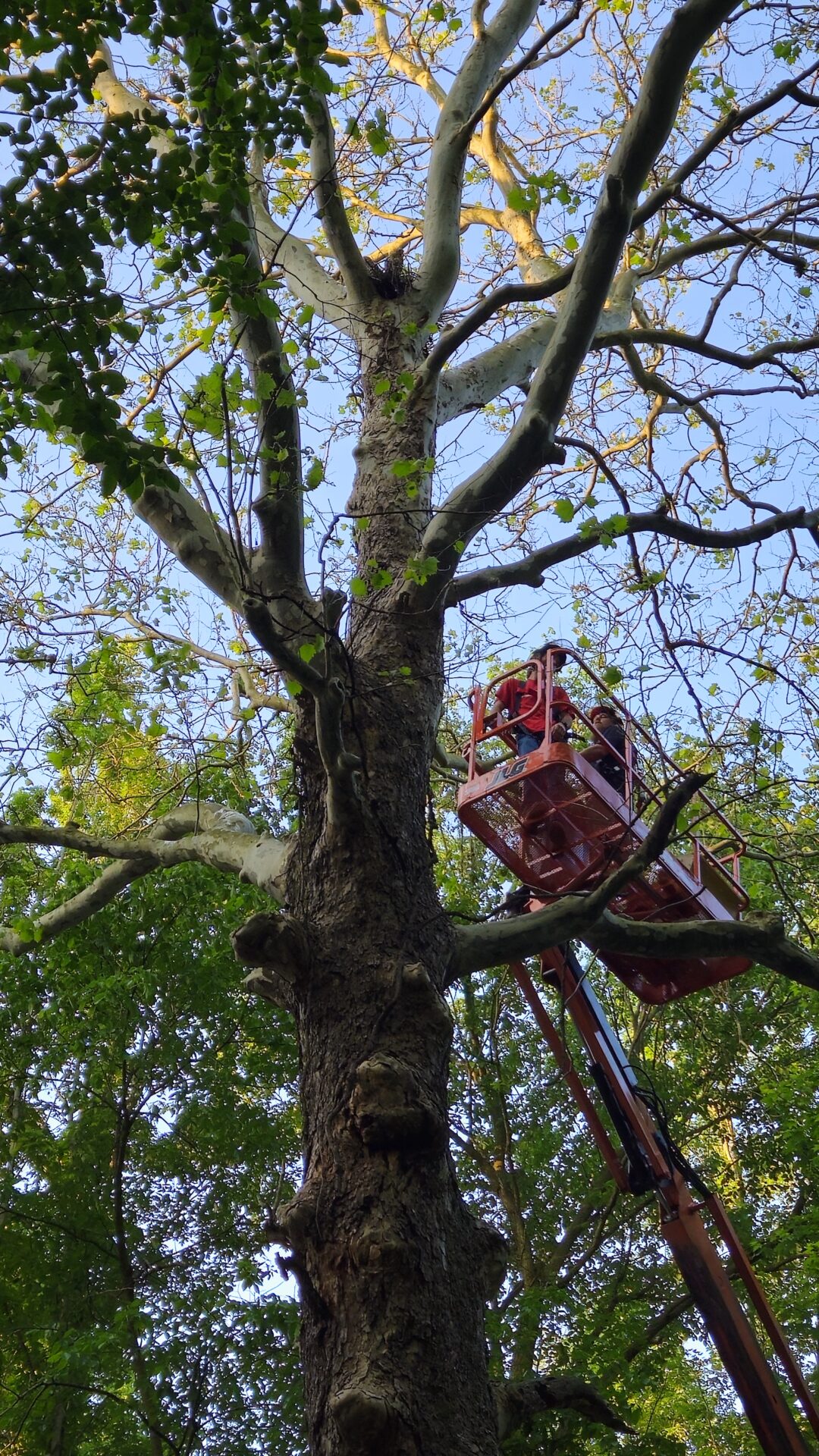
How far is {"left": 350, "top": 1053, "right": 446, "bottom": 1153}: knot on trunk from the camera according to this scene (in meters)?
3.13

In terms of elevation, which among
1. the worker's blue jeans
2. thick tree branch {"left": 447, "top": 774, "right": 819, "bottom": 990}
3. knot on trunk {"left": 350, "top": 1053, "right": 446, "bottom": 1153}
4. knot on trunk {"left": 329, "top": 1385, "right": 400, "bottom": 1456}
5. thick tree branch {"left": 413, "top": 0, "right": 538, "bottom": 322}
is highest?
thick tree branch {"left": 413, "top": 0, "right": 538, "bottom": 322}

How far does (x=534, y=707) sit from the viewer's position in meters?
6.08

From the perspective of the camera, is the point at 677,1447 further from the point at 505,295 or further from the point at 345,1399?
the point at 505,295

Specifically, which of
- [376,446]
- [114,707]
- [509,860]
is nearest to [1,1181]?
[114,707]

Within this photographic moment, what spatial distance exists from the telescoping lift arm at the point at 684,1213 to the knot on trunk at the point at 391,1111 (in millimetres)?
2601

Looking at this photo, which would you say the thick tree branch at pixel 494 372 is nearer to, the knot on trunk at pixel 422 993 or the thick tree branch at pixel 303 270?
the thick tree branch at pixel 303 270

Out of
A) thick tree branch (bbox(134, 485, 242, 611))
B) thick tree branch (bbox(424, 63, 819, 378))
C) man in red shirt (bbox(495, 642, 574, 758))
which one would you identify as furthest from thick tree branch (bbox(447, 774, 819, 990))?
thick tree branch (bbox(424, 63, 819, 378))

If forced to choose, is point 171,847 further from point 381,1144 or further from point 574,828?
point 381,1144

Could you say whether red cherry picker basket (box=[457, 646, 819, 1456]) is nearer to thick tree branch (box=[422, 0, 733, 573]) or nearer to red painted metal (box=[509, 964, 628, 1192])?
red painted metal (box=[509, 964, 628, 1192])

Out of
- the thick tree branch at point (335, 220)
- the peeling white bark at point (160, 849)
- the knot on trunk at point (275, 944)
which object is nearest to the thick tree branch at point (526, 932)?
the knot on trunk at point (275, 944)

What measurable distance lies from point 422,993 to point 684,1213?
357 centimetres

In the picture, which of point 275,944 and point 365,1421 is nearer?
point 365,1421

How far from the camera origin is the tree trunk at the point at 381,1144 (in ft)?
9.00

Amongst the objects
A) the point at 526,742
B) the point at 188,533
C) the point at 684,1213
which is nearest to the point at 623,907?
the point at 526,742
